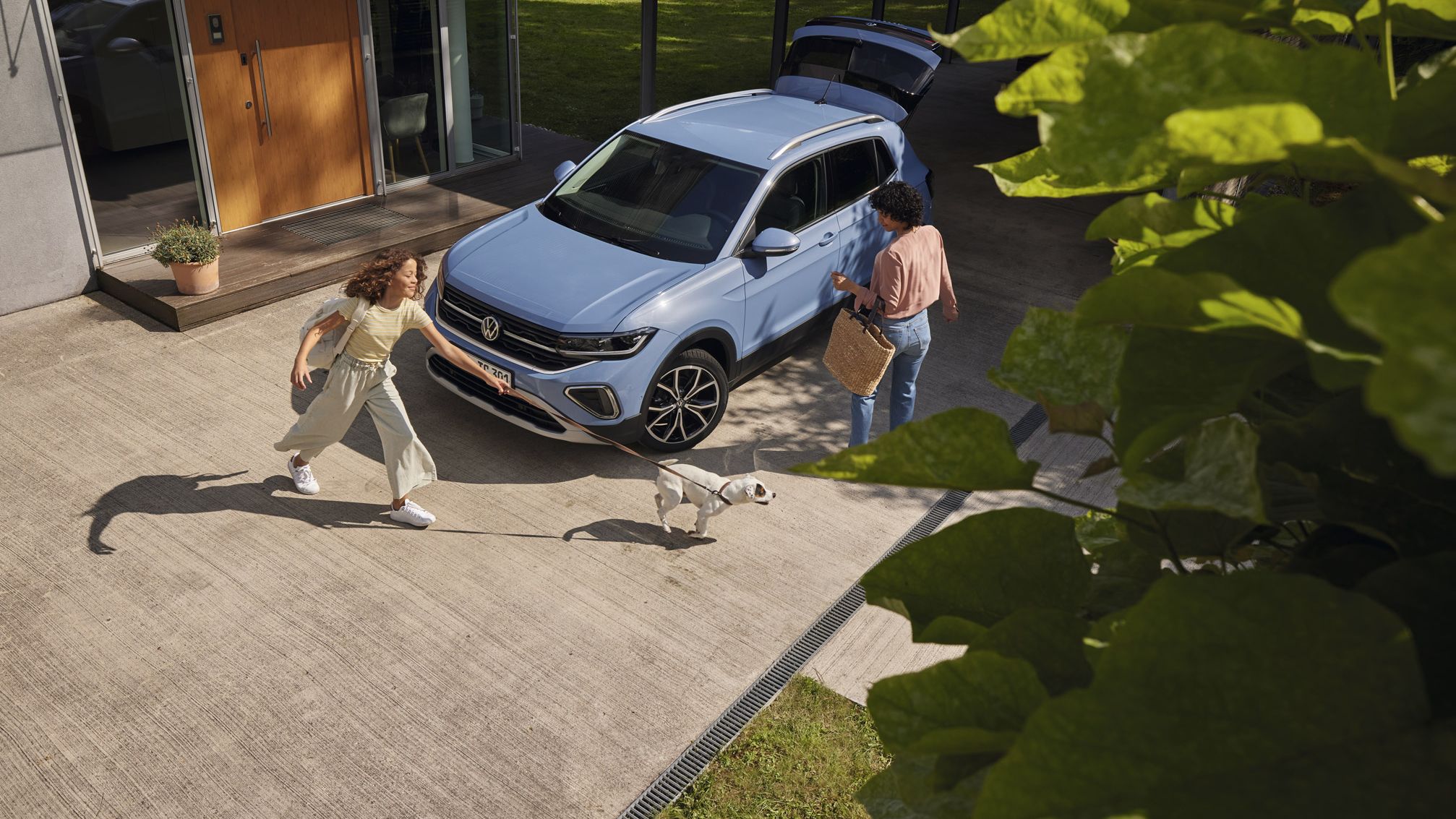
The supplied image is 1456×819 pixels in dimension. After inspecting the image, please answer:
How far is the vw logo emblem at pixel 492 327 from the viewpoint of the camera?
6.95 meters

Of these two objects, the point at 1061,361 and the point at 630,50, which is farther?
the point at 630,50

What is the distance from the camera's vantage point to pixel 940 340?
9312 mm

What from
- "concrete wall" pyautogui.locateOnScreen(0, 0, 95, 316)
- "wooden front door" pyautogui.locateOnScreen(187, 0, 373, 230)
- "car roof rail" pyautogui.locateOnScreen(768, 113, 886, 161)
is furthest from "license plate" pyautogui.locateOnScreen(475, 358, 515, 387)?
"wooden front door" pyautogui.locateOnScreen(187, 0, 373, 230)

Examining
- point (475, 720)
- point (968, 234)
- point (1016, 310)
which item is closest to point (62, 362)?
point (475, 720)

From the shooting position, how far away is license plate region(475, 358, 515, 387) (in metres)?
6.90

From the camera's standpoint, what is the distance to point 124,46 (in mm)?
8789

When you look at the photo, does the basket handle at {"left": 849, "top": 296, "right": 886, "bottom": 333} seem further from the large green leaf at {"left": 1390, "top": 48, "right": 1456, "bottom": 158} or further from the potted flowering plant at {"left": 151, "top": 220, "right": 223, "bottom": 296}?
the large green leaf at {"left": 1390, "top": 48, "right": 1456, "bottom": 158}

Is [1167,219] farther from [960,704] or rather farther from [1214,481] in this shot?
[960,704]

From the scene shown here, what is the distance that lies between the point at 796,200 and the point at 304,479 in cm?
377

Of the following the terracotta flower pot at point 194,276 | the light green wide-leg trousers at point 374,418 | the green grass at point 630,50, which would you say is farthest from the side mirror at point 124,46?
the green grass at point 630,50

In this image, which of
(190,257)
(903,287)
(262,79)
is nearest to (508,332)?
(903,287)

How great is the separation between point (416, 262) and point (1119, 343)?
553 centimetres

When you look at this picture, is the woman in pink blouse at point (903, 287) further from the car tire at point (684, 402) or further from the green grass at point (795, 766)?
the green grass at point (795, 766)

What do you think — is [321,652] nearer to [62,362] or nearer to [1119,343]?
[62,362]
